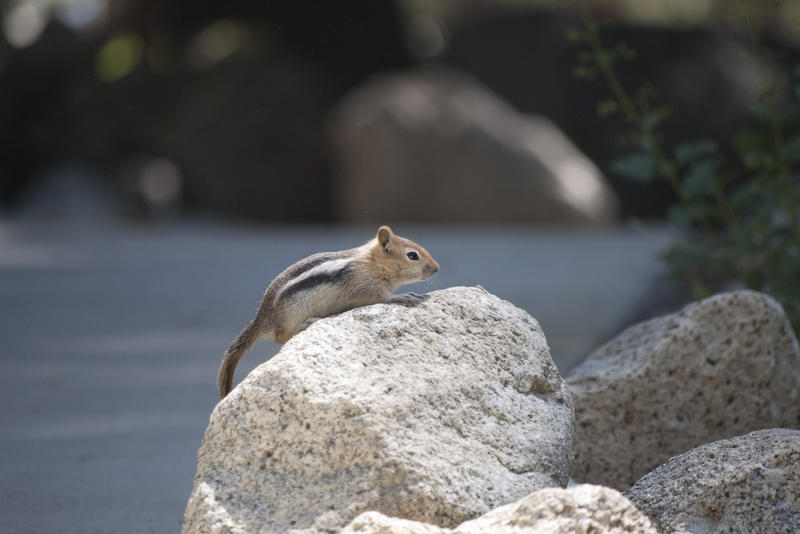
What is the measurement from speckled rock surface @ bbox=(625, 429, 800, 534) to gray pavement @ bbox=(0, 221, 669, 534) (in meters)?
1.00

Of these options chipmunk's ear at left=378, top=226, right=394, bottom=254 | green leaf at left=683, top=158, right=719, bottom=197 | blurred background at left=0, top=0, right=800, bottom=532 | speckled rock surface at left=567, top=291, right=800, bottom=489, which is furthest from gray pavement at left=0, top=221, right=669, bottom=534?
green leaf at left=683, top=158, right=719, bottom=197

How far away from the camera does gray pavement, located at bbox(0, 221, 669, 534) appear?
10.1ft

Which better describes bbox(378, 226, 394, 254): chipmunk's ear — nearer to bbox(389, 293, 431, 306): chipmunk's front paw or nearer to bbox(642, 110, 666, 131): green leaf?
bbox(389, 293, 431, 306): chipmunk's front paw

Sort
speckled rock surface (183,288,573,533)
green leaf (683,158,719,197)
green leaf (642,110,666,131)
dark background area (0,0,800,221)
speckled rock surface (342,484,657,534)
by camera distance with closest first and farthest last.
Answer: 1. speckled rock surface (342,484,657,534)
2. speckled rock surface (183,288,573,533)
3. green leaf (642,110,666,131)
4. green leaf (683,158,719,197)
5. dark background area (0,0,800,221)

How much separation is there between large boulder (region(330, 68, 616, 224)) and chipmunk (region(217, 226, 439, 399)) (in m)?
7.99

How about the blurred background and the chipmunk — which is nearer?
the chipmunk

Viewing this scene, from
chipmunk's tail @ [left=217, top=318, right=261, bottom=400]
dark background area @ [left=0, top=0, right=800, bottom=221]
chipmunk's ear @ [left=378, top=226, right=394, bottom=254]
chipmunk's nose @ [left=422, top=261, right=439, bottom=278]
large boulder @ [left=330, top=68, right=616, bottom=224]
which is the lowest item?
chipmunk's tail @ [left=217, top=318, right=261, bottom=400]

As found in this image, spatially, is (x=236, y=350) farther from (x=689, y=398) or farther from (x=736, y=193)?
(x=736, y=193)

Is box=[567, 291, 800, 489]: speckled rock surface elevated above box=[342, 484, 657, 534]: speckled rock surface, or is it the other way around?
box=[567, 291, 800, 489]: speckled rock surface

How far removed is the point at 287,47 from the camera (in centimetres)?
1267

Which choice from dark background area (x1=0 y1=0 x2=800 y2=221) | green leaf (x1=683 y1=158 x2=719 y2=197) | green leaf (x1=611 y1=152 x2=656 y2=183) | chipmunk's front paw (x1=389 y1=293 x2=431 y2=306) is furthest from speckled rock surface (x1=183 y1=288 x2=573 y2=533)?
dark background area (x1=0 y1=0 x2=800 y2=221)

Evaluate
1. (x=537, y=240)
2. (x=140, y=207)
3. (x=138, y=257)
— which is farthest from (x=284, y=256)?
(x=140, y=207)

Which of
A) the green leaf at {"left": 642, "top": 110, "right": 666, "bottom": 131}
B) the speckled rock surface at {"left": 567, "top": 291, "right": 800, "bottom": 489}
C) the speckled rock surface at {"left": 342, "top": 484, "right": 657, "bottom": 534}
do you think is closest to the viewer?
the speckled rock surface at {"left": 342, "top": 484, "right": 657, "bottom": 534}

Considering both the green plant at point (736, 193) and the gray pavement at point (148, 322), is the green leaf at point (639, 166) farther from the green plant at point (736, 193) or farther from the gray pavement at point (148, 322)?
the gray pavement at point (148, 322)
